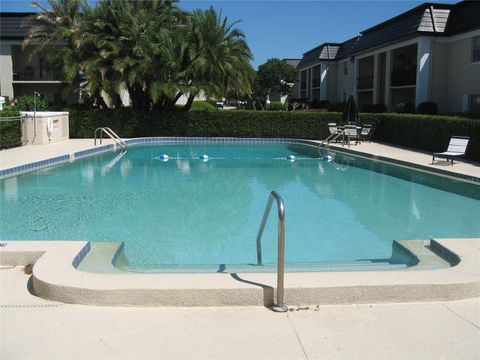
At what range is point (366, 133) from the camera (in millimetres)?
22922

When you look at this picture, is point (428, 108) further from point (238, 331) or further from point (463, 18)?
point (238, 331)

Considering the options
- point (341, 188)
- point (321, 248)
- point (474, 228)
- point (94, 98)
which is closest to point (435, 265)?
point (321, 248)

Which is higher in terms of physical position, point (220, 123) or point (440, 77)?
point (440, 77)

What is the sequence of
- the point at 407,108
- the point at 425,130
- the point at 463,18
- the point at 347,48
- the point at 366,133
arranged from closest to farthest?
the point at 425,130 < the point at 366,133 < the point at 463,18 < the point at 407,108 < the point at 347,48

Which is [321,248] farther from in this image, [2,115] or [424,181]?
[2,115]

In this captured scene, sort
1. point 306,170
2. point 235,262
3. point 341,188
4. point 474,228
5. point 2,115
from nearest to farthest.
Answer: point 235,262 < point 474,228 < point 341,188 < point 306,170 < point 2,115

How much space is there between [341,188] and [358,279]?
8.56 m

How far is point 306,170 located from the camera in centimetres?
1622

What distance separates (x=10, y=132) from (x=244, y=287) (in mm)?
16980

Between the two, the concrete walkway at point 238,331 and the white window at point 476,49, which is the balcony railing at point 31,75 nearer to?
the white window at point 476,49

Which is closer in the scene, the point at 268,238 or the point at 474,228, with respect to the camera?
the point at 268,238

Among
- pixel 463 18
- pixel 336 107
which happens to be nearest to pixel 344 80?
pixel 336 107

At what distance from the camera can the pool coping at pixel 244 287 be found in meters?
4.26

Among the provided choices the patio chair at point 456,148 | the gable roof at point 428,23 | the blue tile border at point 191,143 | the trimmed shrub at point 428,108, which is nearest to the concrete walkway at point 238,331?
the blue tile border at point 191,143
